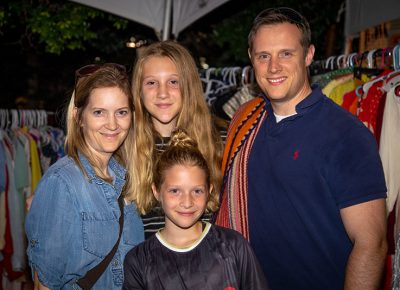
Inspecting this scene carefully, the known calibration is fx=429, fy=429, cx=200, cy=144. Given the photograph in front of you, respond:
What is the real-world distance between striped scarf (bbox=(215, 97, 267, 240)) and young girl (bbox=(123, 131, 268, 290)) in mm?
263

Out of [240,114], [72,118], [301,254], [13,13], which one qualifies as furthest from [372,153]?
[13,13]

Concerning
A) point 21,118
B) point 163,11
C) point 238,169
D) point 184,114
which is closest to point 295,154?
point 238,169

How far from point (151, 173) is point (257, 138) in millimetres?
726

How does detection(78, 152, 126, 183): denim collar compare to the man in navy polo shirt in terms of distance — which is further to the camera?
detection(78, 152, 126, 183): denim collar

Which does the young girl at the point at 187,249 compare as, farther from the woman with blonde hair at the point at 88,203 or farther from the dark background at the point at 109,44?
the dark background at the point at 109,44

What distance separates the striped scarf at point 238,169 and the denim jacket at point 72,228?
69 cm

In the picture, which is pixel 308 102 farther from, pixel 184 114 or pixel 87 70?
pixel 87 70

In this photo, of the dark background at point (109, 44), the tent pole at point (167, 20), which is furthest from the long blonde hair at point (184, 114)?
the dark background at point (109, 44)

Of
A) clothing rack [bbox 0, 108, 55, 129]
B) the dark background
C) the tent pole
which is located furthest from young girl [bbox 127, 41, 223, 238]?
clothing rack [bbox 0, 108, 55, 129]

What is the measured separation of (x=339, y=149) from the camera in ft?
7.28

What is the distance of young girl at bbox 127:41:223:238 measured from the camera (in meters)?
2.86

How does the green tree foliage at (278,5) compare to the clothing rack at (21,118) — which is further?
the green tree foliage at (278,5)

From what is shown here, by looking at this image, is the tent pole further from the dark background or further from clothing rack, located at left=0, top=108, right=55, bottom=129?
clothing rack, located at left=0, top=108, right=55, bottom=129

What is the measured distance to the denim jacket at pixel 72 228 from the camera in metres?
2.18
